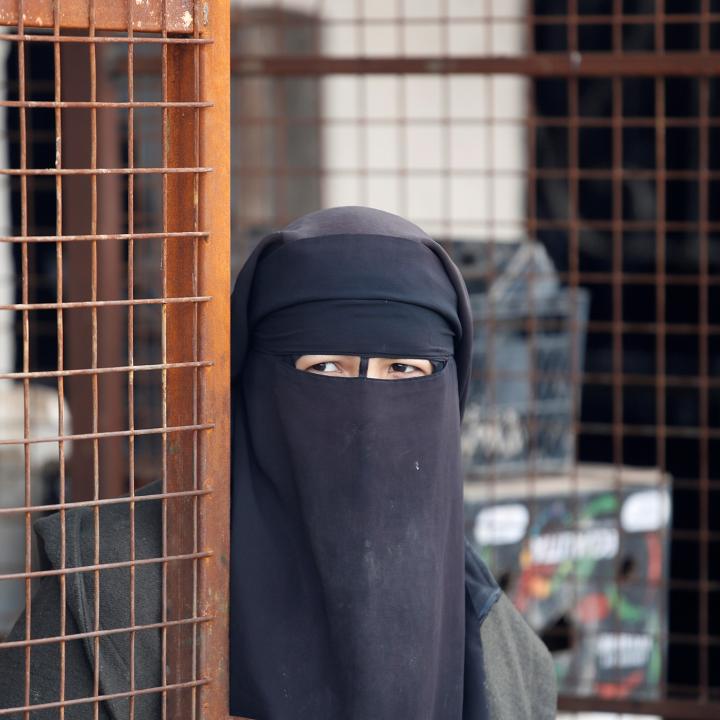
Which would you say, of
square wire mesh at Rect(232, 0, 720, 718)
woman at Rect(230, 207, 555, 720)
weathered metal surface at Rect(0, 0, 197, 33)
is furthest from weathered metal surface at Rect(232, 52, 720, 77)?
weathered metal surface at Rect(0, 0, 197, 33)

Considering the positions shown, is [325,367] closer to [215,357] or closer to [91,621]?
[215,357]

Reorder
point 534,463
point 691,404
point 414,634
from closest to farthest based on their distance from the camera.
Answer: point 414,634, point 534,463, point 691,404

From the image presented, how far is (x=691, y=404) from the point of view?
13.6ft

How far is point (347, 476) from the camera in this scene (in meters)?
1.87

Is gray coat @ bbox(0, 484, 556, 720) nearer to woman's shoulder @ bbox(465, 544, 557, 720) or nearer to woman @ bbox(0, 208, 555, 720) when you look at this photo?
woman @ bbox(0, 208, 555, 720)

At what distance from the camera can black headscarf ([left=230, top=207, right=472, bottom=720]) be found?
1.85 metres

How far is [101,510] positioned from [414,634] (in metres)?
0.49

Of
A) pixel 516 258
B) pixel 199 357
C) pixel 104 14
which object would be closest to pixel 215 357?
pixel 199 357

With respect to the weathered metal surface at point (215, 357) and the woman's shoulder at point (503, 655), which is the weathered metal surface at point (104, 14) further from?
the woman's shoulder at point (503, 655)

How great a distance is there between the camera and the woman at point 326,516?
182cm

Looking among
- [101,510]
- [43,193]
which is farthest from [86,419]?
[101,510]

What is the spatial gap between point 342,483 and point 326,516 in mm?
49

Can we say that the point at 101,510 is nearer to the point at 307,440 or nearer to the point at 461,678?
the point at 307,440

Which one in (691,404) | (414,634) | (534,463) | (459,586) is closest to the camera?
(414,634)
